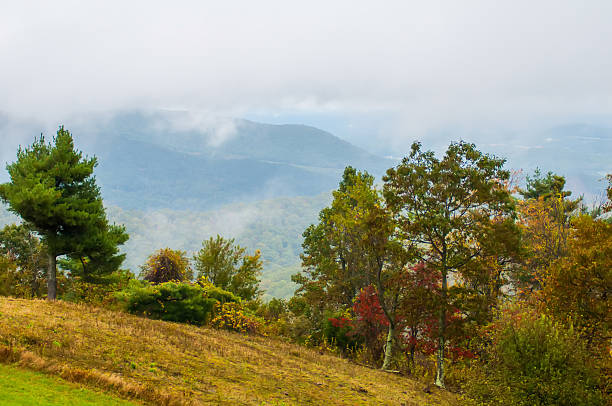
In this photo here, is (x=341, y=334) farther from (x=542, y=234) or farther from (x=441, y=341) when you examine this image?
(x=542, y=234)

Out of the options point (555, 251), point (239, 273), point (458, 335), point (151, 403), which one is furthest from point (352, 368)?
point (239, 273)

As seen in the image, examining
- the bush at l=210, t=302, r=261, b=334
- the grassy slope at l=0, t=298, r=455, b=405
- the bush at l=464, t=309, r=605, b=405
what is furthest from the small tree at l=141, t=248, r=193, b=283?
the bush at l=464, t=309, r=605, b=405

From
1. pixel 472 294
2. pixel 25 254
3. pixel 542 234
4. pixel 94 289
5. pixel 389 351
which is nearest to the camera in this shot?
pixel 472 294

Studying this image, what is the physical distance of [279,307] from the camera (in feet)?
147

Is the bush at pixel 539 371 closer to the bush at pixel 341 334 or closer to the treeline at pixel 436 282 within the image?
the treeline at pixel 436 282

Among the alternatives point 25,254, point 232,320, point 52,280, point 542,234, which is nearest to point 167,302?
point 232,320

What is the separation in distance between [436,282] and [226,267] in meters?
23.7

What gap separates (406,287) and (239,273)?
74.7 feet

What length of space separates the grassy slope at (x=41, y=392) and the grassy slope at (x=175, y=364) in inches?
18.6

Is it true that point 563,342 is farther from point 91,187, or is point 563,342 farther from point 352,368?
point 91,187

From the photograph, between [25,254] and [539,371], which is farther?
[25,254]

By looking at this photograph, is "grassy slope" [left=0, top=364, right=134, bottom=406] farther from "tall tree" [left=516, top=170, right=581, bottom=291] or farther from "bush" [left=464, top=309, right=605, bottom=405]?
"tall tree" [left=516, top=170, right=581, bottom=291]

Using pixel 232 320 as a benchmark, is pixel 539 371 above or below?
above

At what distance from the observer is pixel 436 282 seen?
2333cm
